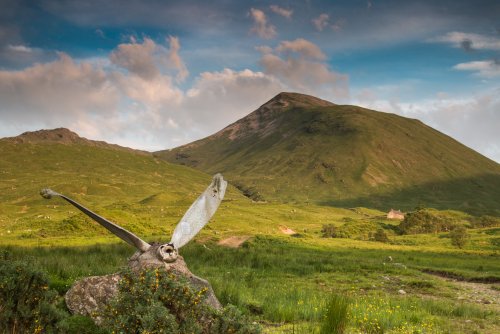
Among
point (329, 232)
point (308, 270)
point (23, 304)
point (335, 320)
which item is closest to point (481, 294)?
point (308, 270)

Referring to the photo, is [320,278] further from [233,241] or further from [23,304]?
[23,304]

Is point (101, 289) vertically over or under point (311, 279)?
over

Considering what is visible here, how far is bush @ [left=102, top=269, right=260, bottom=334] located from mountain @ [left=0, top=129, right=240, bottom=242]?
124 ft

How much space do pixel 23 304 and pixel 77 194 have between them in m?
113

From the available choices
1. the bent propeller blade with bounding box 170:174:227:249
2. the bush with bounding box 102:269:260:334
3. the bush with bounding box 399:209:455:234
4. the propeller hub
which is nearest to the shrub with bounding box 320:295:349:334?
the bent propeller blade with bounding box 170:174:227:249

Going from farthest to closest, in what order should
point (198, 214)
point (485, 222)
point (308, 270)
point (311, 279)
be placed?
point (485, 222)
point (308, 270)
point (311, 279)
point (198, 214)

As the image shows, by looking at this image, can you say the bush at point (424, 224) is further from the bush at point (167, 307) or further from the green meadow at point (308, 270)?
the bush at point (167, 307)

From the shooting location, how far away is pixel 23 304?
6.93m

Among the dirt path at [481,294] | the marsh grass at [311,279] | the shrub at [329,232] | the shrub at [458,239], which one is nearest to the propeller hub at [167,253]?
the marsh grass at [311,279]

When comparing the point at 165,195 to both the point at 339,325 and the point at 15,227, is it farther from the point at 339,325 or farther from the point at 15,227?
the point at 339,325

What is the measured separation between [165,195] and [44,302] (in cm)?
9929

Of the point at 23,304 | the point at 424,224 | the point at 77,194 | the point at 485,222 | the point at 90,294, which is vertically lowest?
the point at 424,224

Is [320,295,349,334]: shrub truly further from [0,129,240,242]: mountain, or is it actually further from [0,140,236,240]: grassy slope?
[0,140,236,240]: grassy slope

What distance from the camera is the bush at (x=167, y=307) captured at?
5.52 m
